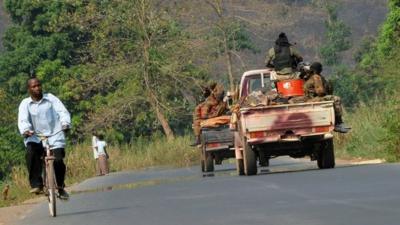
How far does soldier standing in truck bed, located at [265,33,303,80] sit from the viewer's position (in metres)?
24.4

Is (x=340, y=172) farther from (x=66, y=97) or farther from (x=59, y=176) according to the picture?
(x=66, y=97)

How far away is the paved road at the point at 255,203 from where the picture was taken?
41.5 ft

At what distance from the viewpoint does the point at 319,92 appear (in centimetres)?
2383

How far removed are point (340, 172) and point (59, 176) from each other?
6157mm

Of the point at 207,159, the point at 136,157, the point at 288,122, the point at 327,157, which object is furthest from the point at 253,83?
the point at 136,157

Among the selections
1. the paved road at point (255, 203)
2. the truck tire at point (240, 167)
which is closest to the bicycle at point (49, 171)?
the paved road at point (255, 203)

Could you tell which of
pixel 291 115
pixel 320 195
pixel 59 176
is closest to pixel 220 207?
pixel 320 195

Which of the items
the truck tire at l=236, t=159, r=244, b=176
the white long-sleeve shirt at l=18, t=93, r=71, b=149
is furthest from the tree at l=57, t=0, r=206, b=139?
the white long-sleeve shirt at l=18, t=93, r=71, b=149

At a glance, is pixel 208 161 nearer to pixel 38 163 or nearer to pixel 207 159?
pixel 207 159

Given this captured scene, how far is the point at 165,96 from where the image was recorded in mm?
55094

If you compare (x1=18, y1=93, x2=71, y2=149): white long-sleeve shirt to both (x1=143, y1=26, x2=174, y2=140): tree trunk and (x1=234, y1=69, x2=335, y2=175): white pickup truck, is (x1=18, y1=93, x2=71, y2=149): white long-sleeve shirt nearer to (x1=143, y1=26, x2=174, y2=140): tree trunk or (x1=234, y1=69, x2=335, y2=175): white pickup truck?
(x1=234, y1=69, x2=335, y2=175): white pickup truck

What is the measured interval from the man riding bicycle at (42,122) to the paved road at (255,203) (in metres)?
0.76

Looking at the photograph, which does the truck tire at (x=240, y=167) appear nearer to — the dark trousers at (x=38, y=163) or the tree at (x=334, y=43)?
the dark trousers at (x=38, y=163)

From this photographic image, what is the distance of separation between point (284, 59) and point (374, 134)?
35.0 feet
